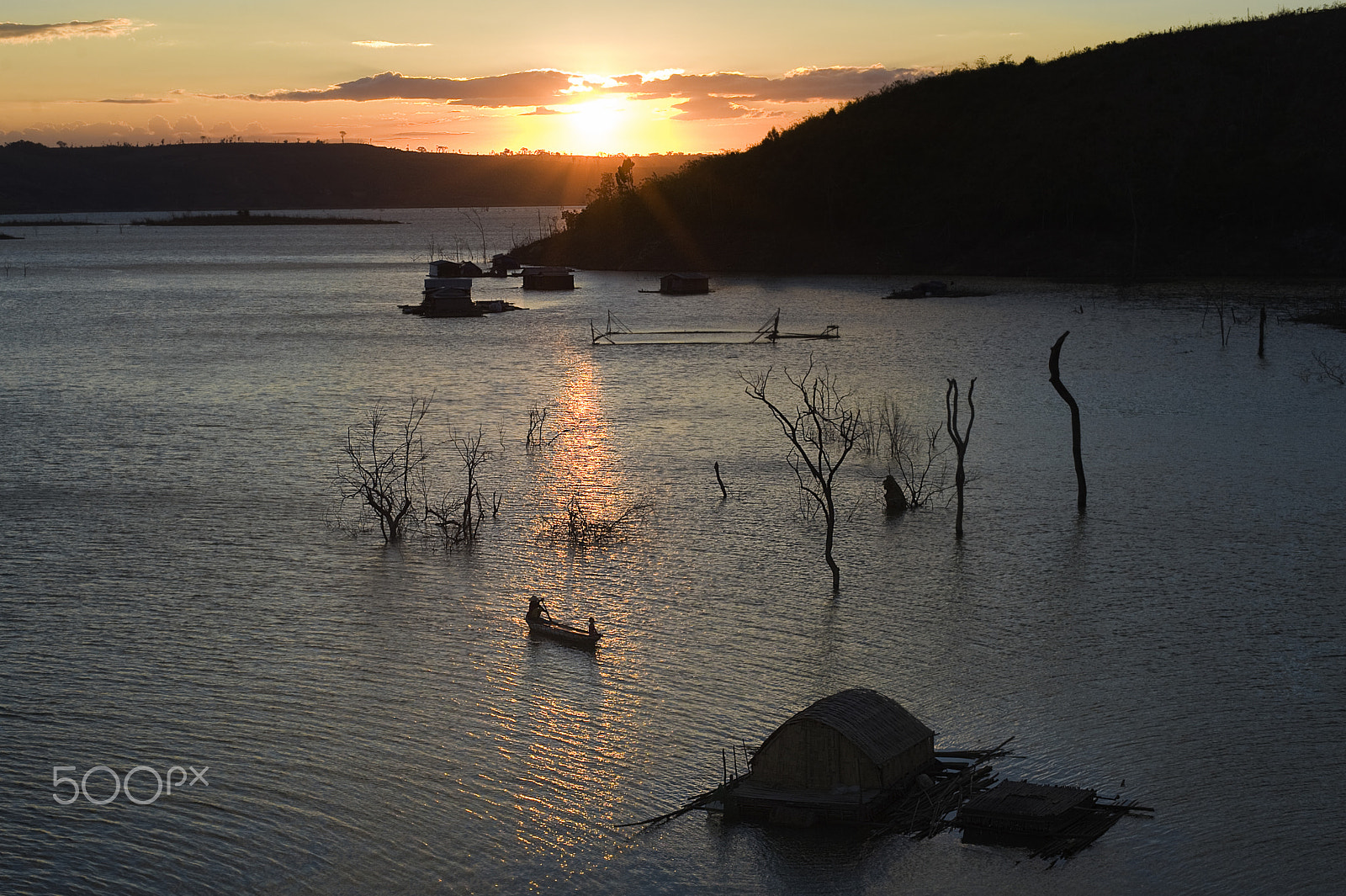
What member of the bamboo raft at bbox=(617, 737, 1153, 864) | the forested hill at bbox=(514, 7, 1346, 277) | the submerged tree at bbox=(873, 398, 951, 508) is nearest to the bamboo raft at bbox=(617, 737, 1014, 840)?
the bamboo raft at bbox=(617, 737, 1153, 864)

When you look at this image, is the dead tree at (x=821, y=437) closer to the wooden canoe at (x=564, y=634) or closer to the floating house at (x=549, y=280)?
the wooden canoe at (x=564, y=634)

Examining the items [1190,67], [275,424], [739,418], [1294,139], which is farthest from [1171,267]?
[275,424]

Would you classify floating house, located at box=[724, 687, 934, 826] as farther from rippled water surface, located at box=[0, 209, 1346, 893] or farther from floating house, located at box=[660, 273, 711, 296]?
floating house, located at box=[660, 273, 711, 296]

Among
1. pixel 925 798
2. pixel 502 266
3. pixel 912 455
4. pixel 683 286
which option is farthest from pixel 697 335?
pixel 502 266

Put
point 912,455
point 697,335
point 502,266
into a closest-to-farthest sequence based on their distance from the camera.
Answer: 1. point 912,455
2. point 697,335
3. point 502,266

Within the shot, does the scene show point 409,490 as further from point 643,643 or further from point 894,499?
point 643,643

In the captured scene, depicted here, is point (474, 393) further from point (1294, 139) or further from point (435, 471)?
point (1294, 139)
